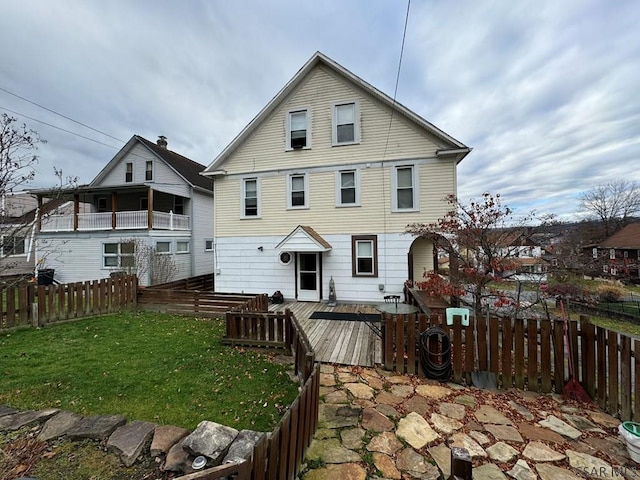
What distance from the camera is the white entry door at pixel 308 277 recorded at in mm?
10953

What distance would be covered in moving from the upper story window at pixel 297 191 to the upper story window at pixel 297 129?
1241 millimetres

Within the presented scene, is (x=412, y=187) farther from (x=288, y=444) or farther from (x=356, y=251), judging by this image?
(x=288, y=444)

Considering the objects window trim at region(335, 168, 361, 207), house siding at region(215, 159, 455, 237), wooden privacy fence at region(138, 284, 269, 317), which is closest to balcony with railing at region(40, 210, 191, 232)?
house siding at region(215, 159, 455, 237)

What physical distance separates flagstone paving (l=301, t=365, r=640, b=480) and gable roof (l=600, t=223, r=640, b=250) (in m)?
37.0

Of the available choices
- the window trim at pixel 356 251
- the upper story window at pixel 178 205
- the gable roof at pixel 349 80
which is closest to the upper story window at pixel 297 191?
the window trim at pixel 356 251

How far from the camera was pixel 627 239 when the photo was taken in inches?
1152

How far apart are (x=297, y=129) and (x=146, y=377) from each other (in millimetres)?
10007

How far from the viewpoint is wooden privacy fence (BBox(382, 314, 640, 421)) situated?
3.58 m

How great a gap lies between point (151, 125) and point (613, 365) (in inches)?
1019

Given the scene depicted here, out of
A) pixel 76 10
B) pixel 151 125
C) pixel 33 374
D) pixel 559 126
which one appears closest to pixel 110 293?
pixel 33 374

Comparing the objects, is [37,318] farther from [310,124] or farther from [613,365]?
[613,365]

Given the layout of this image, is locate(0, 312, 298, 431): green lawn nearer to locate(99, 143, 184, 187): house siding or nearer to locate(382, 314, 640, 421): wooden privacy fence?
locate(382, 314, 640, 421): wooden privacy fence

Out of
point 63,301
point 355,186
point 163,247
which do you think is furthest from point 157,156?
point 355,186

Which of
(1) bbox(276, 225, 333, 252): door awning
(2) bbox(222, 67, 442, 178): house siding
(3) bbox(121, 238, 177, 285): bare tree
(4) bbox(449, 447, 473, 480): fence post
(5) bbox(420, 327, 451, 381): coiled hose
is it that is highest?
(2) bbox(222, 67, 442, 178): house siding
